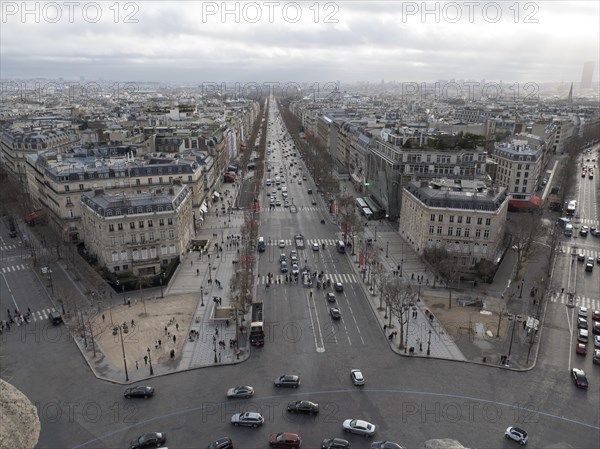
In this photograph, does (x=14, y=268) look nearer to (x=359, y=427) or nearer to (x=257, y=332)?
(x=257, y=332)

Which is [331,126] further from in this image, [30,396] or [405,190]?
[30,396]

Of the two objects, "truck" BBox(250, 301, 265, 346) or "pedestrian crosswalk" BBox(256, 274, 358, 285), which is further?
"pedestrian crosswalk" BBox(256, 274, 358, 285)

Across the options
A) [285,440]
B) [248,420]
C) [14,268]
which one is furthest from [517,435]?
[14,268]

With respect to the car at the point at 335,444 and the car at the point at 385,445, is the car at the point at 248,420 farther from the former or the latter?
the car at the point at 385,445

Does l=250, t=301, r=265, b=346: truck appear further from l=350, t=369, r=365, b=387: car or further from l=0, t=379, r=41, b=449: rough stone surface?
l=0, t=379, r=41, b=449: rough stone surface

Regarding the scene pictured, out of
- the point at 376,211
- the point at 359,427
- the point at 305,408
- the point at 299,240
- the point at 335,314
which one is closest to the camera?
the point at 359,427

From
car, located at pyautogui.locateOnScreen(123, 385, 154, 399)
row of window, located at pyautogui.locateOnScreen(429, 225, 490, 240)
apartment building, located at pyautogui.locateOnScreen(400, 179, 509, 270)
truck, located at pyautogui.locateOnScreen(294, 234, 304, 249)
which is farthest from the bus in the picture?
car, located at pyautogui.locateOnScreen(123, 385, 154, 399)

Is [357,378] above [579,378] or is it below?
below
